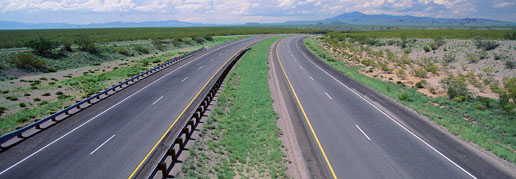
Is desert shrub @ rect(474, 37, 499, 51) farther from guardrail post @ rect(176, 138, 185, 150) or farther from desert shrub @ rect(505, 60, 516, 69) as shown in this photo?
guardrail post @ rect(176, 138, 185, 150)

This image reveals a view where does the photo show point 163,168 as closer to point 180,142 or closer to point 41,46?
point 180,142

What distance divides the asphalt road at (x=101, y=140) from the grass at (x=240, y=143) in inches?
101

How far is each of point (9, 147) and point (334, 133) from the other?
1595 cm

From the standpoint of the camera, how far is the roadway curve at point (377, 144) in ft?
32.8

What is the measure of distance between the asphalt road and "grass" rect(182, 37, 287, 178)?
2559 mm

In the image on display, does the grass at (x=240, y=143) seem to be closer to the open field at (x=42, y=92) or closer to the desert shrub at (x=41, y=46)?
the open field at (x=42, y=92)

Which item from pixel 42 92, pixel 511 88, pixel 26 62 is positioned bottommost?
pixel 42 92

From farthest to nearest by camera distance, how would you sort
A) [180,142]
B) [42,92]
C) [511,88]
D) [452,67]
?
[452,67]
[42,92]
[511,88]
[180,142]

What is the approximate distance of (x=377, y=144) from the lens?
12.2 metres

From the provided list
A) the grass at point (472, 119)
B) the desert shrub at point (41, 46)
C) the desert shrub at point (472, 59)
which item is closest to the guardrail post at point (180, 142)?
the grass at point (472, 119)

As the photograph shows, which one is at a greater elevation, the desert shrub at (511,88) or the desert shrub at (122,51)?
the desert shrub at (122,51)

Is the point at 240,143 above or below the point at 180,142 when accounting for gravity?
below

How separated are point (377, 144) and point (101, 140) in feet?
45.1

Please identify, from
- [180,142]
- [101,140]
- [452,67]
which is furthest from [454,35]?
[101,140]
